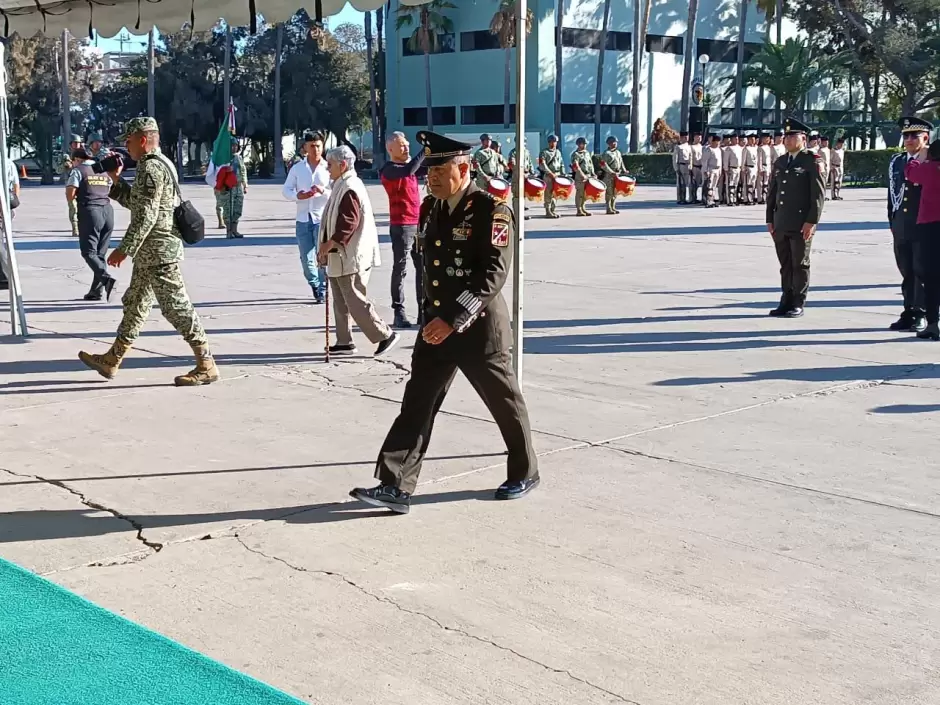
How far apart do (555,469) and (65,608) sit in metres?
2.73

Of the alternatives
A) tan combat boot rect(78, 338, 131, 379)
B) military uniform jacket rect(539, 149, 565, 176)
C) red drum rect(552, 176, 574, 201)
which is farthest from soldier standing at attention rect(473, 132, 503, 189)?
tan combat boot rect(78, 338, 131, 379)

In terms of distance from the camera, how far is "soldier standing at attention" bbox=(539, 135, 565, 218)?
25703 mm

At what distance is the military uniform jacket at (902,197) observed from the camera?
10.1 meters

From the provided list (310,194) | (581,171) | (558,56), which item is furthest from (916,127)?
(558,56)

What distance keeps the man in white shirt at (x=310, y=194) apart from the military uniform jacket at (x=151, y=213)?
3134 mm

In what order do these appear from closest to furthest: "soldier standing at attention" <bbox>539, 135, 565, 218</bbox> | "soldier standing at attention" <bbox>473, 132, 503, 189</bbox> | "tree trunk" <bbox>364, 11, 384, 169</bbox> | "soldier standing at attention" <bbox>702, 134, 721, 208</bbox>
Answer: "soldier standing at attention" <bbox>473, 132, 503, 189</bbox> → "soldier standing at attention" <bbox>539, 135, 565, 218</bbox> → "soldier standing at attention" <bbox>702, 134, 721, 208</bbox> → "tree trunk" <bbox>364, 11, 384, 169</bbox>

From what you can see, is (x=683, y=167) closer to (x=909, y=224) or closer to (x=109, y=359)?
(x=909, y=224)

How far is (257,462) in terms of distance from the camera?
6398 millimetres

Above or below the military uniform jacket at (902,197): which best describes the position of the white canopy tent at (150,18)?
above

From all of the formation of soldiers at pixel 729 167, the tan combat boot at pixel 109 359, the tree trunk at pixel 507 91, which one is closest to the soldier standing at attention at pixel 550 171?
the formation of soldiers at pixel 729 167

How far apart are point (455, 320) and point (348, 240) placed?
4.05 metres

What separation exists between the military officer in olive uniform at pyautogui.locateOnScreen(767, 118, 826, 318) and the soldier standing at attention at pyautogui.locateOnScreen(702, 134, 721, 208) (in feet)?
57.0

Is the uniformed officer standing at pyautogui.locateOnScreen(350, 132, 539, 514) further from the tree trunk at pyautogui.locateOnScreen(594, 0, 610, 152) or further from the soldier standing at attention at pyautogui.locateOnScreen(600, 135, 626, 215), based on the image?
the tree trunk at pyautogui.locateOnScreen(594, 0, 610, 152)

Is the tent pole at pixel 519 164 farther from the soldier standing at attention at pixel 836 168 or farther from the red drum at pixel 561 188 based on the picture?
the soldier standing at attention at pixel 836 168
